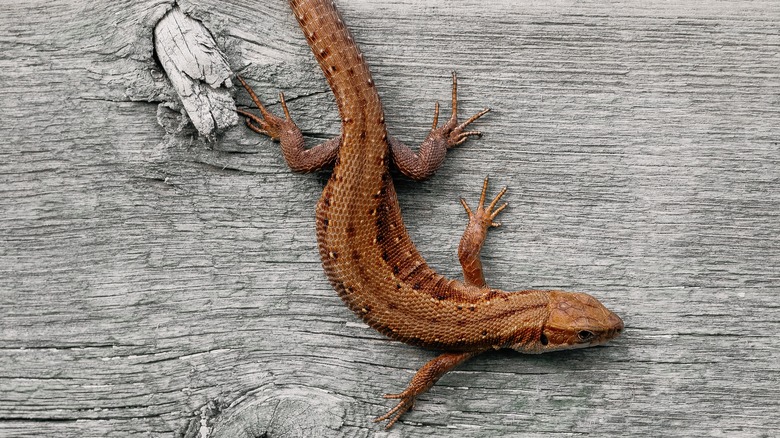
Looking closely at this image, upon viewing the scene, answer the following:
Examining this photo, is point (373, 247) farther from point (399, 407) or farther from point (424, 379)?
point (399, 407)

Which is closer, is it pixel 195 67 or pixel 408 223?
pixel 195 67

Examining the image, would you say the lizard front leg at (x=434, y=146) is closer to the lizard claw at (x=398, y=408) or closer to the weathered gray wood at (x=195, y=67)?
the weathered gray wood at (x=195, y=67)

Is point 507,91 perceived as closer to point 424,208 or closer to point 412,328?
point 424,208

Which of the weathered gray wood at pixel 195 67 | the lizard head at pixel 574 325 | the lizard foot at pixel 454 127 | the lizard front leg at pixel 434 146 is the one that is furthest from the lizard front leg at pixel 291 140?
the lizard head at pixel 574 325

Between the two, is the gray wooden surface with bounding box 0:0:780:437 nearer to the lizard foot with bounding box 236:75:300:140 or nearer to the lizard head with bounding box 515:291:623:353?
the lizard foot with bounding box 236:75:300:140

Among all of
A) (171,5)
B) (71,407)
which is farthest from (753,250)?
(71,407)

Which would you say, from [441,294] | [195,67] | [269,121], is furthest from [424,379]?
[195,67]
